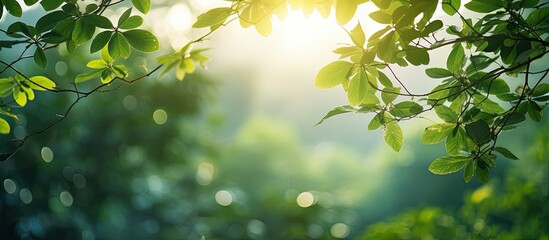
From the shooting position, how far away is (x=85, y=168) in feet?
24.1

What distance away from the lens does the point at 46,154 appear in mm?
6773

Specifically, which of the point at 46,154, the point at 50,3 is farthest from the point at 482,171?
the point at 46,154

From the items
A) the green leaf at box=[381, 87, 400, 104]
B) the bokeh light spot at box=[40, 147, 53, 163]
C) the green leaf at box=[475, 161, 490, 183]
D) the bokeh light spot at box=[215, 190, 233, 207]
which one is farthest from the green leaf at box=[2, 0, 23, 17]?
the bokeh light spot at box=[40, 147, 53, 163]

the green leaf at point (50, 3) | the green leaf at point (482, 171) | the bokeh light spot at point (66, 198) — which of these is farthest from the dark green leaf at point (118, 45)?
the bokeh light spot at point (66, 198)

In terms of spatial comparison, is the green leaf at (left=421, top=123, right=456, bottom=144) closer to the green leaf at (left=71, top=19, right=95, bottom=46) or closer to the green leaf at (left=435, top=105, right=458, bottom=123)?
the green leaf at (left=435, top=105, right=458, bottom=123)

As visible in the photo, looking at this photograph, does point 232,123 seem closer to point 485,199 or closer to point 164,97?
point 164,97

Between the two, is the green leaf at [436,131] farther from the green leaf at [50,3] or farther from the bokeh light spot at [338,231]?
the bokeh light spot at [338,231]

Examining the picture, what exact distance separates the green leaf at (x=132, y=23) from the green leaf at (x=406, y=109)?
1.59ft

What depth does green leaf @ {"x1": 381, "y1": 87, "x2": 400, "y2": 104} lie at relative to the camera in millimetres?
1010

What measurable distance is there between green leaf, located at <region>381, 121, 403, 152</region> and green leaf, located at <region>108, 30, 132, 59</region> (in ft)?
1.64

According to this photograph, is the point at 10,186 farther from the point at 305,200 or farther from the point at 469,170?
the point at 469,170

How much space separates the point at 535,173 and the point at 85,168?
550 cm

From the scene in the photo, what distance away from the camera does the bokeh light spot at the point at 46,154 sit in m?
6.67

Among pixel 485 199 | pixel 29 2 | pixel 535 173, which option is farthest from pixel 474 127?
pixel 535 173
